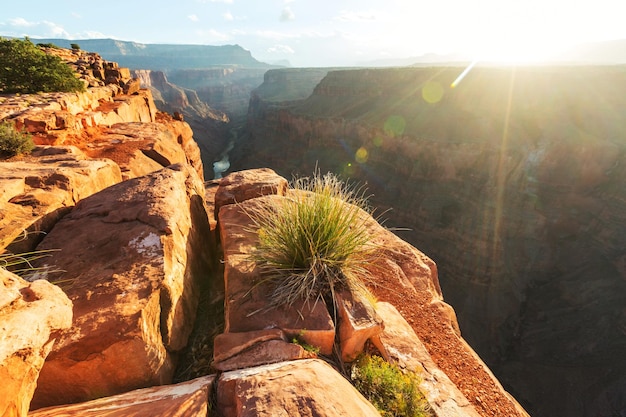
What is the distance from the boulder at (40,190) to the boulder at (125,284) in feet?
0.53

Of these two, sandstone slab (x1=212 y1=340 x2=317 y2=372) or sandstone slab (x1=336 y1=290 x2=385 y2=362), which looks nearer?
sandstone slab (x1=212 y1=340 x2=317 y2=372)

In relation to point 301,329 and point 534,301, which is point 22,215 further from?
point 534,301

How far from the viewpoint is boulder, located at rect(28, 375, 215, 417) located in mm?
1562

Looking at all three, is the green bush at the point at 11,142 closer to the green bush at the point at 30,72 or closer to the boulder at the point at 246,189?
the boulder at the point at 246,189

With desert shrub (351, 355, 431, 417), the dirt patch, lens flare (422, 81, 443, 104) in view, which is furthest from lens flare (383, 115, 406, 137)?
desert shrub (351, 355, 431, 417)

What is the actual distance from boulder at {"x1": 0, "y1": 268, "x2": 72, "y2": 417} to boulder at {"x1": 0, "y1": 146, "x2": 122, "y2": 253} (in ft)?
4.77

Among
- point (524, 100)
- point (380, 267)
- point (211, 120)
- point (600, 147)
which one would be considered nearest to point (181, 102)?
point (211, 120)

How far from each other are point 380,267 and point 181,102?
7712 centimetres

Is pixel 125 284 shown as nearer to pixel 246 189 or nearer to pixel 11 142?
pixel 246 189

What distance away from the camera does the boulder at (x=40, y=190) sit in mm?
2746

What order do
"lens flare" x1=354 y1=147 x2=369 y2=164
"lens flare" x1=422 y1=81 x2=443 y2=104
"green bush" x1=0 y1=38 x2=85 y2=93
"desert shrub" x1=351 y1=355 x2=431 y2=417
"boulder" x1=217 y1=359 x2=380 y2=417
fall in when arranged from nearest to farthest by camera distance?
"boulder" x1=217 y1=359 x2=380 y2=417
"desert shrub" x1=351 y1=355 x2=431 y2=417
"green bush" x1=0 y1=38 x2=85 y2=93
"lens flare" x1=354 y1=147 x2=369 y2=164
"lens flare" x1=422 y1=81 x2=443 y2=104

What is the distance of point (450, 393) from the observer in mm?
2539

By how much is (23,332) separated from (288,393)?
1223mm

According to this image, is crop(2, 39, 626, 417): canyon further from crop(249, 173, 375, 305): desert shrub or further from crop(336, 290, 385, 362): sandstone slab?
crop(249, 173, 375, 305): desert shrub
